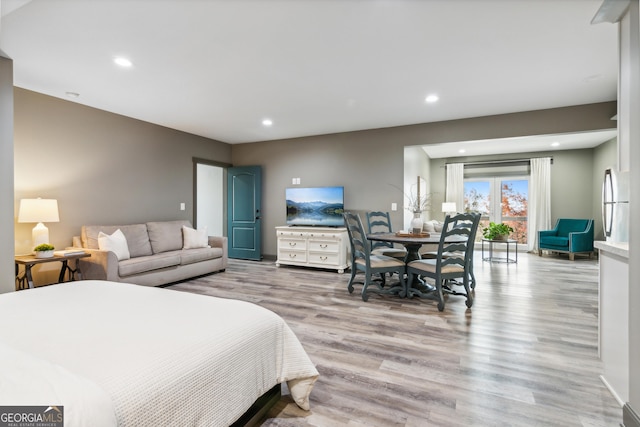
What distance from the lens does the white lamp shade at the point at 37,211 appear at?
321 centimetres

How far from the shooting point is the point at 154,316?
1.47 m

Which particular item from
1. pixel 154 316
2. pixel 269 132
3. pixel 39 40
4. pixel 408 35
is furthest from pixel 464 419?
pixel 269 132

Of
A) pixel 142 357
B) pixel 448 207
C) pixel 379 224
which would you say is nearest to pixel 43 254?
pixel 142 357

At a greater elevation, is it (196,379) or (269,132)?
(269,132)

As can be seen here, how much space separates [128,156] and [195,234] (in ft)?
5.12

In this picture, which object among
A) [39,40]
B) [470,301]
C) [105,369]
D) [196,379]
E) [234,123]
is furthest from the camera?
[234,123]

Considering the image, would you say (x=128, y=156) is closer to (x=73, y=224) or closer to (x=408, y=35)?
(x=73, y=224)

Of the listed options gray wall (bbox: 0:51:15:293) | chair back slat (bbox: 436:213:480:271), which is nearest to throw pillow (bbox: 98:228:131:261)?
gray wall (bbox: 0:51:15:293)

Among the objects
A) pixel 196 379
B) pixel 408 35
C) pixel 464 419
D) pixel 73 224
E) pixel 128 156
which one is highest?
pixel 408 35

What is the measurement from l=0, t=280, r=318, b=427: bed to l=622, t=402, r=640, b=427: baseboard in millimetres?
1545

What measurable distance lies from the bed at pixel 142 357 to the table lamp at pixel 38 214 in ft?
6.25

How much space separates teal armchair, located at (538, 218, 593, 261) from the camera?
253 inches

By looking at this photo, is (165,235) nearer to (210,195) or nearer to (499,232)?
(210,195)

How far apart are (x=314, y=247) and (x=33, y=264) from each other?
12.0 feet
